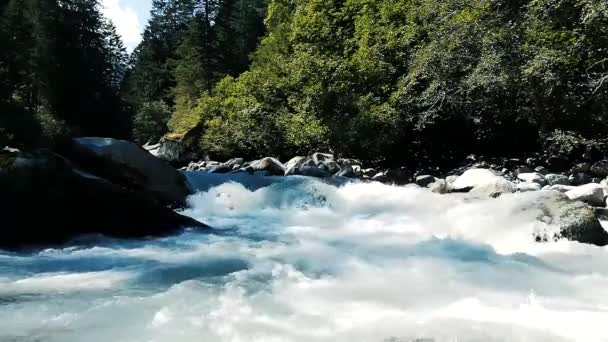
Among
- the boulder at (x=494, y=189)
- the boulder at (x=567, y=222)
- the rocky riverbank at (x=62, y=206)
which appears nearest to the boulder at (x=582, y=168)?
the boulder at (x=494, y=189)

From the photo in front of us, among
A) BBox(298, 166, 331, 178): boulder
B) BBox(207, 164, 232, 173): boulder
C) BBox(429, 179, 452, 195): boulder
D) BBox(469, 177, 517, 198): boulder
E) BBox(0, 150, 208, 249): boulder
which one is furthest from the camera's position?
BBox(207, 164, 232, 173): boulder

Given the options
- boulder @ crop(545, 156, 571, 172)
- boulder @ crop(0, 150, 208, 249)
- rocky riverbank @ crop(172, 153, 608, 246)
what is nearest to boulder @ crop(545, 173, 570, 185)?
rocky riverbank @ crop(172, 153, 608, 246)

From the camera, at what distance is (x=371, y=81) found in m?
20.4

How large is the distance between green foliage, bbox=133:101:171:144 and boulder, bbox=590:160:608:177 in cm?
3623

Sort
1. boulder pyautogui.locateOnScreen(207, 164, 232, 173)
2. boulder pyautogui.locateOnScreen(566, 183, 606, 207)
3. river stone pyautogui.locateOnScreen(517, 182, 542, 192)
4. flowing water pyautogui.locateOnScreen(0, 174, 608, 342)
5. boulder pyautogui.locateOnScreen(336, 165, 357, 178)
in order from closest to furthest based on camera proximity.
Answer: flowing water pyautogui.locateOnScreen(0, 174, 608, 342), boulder pyautogui.locateOnScreen(566, 183, 606, 207), river stone pyautogui.locateOnScreen(517, 182, 542, 192), boulder pyautogui.locateOnScreen(336, 165, 357, 178), boulder pyautogui.locateOnScreen(207, 164, 232, 173)

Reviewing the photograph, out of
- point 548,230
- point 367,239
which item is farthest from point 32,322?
point 548,230

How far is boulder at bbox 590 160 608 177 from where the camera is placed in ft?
49.3

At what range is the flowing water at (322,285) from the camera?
4.69m

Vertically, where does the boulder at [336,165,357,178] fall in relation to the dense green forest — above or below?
below

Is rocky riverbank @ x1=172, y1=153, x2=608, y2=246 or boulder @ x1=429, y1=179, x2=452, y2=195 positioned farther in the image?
boulder @ x1=429, y1=179, x2=452, y2=195

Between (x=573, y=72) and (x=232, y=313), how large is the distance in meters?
12.7

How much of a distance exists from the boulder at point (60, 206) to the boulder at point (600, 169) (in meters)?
12.1

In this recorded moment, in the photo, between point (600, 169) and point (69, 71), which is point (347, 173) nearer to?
point (600, 169)

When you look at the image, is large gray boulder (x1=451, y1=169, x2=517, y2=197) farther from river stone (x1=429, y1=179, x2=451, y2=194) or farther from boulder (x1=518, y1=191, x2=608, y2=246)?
boulder (x1=518, y1=191, x2=608, y2=246)
